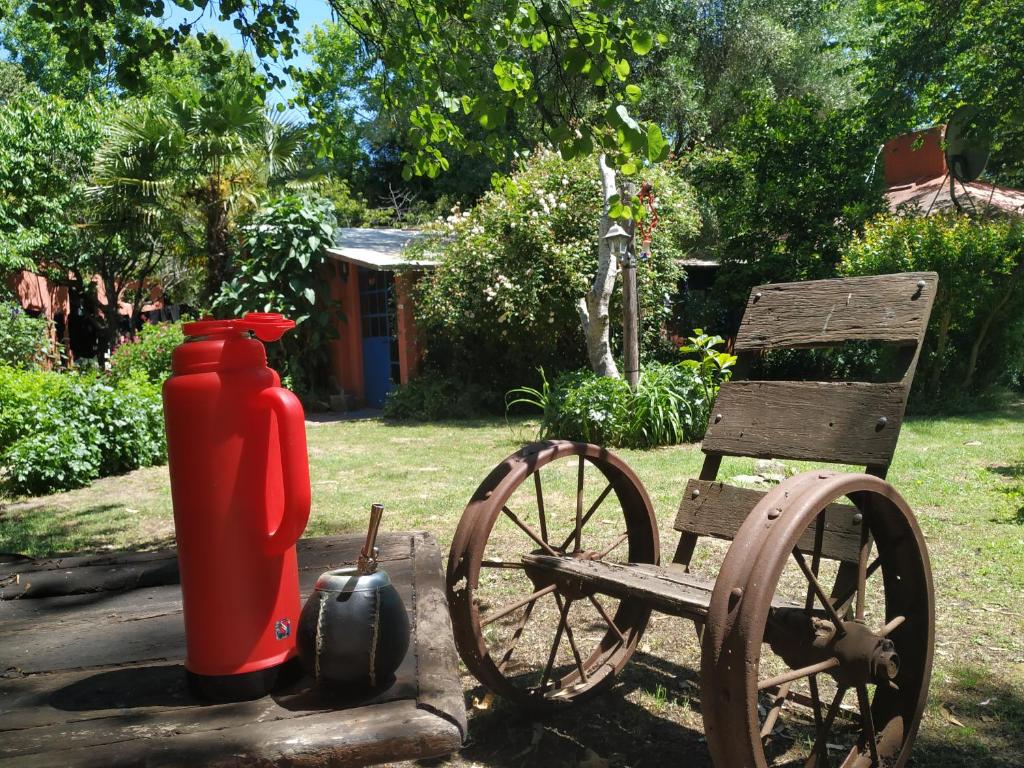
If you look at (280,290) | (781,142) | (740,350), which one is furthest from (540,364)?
(740,350)

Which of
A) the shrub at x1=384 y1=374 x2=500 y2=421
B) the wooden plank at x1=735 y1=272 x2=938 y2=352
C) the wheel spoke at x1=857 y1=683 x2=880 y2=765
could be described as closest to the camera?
the wheel spoke at x1=857 y1=683 x2=880 y2=765

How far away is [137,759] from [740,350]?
235 cm

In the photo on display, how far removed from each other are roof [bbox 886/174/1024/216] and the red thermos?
47.0 ft

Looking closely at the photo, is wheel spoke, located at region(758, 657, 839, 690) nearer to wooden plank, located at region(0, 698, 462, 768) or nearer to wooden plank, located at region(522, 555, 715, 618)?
wooden plank, located at region(522, 555, 715, 618)

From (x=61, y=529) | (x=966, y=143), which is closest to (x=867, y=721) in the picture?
(x=61, y=529)

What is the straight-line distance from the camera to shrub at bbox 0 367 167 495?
22.8 ft

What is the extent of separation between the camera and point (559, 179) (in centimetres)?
1205

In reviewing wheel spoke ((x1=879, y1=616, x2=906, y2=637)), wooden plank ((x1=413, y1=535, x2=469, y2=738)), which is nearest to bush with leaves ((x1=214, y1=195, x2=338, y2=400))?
wooden plank ((x1=413, y1=535, x2=469, y2=738))

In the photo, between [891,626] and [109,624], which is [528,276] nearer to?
[891,626]

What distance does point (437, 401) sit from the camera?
1183 cm

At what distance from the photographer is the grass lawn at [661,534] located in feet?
8.79

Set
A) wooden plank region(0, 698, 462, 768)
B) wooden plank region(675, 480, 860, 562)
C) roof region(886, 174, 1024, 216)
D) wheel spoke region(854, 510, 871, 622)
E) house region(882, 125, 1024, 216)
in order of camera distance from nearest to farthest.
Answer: wooden plank region(0, 698, 462, 768)
wheel spoke region(854, 510, 871, 622)
wooden plank region(675, 480, 860, 562)
roof region(886, 174, 1024, 216)
house region(882, 125, 1024, 216)

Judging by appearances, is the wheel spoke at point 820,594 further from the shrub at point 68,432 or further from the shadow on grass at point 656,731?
the shrub at point 68,432

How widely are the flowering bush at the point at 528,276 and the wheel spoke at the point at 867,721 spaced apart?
939 centimetres
